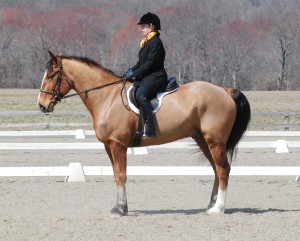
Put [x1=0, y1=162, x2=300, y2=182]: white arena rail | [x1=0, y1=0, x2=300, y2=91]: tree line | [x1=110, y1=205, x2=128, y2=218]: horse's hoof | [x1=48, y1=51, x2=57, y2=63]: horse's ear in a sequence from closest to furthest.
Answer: [x1=110, y1=205, x2=128, y2=218]: horse's hoof
[x1=48, y1=51, x2=57, y2=63]: horse's ear
[x1=0, y1=162, x2=300, y2=182]: white arena rail
[x1=0, y1=0, x2=300, y2=91]: tree line

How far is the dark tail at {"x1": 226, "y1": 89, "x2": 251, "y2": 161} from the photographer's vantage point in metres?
8.52

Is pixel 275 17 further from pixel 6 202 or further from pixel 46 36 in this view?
pixel 6 202

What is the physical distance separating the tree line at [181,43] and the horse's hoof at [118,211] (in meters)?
56.3

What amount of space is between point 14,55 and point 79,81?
68.0m

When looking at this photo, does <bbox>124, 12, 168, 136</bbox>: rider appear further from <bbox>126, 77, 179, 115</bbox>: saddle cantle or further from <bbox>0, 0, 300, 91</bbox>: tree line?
<bbox>0, 0, 300, 91</bbox>: tree line

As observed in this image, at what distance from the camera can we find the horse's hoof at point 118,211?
789cm

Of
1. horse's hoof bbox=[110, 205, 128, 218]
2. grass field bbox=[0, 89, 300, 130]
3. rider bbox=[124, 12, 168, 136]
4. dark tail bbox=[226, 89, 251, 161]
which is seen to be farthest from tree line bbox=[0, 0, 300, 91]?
horse's hoof bbox=[110, 205, 128, 218]

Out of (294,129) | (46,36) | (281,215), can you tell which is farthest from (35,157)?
(46,36)

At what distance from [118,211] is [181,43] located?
232 ft

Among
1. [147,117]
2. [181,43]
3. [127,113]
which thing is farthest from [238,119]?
[181,43]

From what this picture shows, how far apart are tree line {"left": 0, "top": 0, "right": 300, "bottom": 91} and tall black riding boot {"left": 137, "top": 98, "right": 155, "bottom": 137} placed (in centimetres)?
5619

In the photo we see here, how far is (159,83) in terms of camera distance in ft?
26.6

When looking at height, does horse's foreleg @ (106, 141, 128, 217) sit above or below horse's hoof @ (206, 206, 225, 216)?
above

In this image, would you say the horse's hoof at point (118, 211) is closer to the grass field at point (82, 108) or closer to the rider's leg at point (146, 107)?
the rider's leg at point (146, 107)
